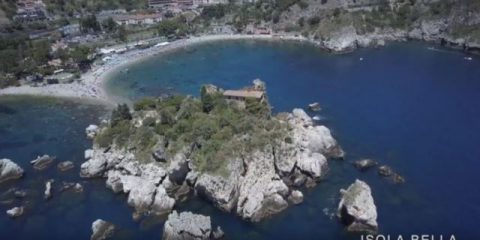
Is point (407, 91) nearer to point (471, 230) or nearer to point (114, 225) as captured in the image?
point (471, 230)

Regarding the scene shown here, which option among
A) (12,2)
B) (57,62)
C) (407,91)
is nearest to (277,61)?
(407,91)

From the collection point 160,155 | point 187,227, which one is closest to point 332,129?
point 160,155

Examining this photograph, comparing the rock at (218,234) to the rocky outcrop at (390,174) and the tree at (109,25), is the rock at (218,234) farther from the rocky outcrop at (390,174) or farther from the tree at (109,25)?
the tree at (109,25)

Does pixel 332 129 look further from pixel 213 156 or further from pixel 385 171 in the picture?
pixel 213 156

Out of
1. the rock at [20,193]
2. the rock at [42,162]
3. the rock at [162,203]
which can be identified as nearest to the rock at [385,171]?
the rock at [162,203]

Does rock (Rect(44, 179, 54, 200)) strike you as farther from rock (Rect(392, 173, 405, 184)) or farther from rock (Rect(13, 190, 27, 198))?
rock (Rect(392, 173, 405, 184))

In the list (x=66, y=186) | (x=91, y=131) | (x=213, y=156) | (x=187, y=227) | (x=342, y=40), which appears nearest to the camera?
(x=187, y=227)
